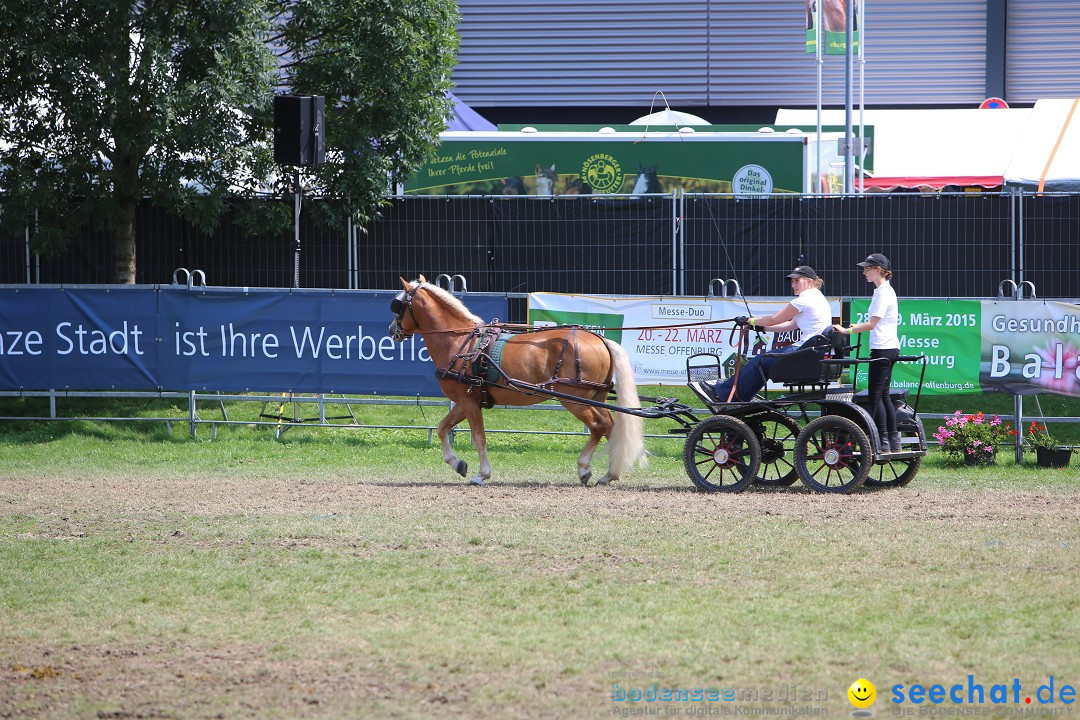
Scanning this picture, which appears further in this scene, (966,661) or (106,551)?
(106,551)

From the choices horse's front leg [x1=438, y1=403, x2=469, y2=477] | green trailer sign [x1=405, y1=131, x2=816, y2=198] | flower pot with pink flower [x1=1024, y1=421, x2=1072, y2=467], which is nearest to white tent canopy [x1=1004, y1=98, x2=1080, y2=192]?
green trailer sign [x1=405, y1=131, x2=816, y2=198]

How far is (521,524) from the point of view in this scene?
9.34 m

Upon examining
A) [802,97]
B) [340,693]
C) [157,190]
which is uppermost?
[802,97]

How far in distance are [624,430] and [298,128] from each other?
592 centimetres

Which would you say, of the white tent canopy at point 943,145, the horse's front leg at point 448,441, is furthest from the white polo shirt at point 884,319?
the white tent canopy at point 943,145

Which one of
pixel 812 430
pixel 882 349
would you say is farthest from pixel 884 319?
pixel 812 430

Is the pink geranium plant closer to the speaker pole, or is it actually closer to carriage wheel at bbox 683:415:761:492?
carriage wheel at bbox 683:415:761:492

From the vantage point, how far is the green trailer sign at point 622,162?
1898 cm

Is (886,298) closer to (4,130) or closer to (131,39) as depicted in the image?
(131,39)

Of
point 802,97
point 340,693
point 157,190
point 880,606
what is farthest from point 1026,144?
point 340,693

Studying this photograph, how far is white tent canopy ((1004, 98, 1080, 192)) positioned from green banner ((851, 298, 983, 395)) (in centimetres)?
668

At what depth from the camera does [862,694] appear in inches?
207

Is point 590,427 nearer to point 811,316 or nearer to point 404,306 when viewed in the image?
point 404,306

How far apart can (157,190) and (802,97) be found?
61.7ft
